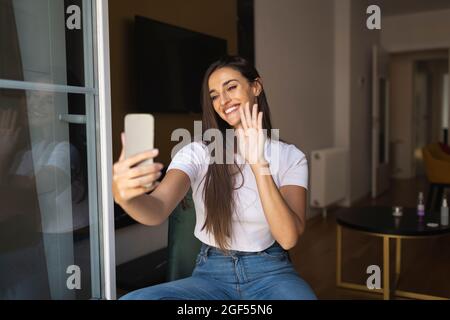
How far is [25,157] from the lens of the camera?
4.57ft

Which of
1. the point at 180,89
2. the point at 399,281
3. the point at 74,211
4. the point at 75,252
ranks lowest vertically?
the point at 399,281

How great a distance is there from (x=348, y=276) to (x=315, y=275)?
190 millimetres

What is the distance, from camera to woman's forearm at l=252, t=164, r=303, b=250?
1038 mm

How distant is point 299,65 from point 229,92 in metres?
2.70

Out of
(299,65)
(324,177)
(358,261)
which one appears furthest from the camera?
(324,177)

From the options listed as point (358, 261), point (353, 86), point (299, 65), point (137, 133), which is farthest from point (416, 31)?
point (137, 133)

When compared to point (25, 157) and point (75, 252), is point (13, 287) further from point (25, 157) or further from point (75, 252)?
point (25, 157)

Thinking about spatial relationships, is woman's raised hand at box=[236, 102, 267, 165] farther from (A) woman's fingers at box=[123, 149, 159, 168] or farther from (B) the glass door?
(B) the glass door

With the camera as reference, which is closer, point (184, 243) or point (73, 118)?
point (184, 243)

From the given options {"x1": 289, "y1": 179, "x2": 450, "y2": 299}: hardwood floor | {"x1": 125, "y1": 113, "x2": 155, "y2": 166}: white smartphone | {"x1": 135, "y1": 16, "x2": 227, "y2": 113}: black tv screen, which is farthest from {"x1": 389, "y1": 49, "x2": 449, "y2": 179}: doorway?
{"x1": 125, "y1": 113, "x2": 155, "y2": 166}: white smartphone

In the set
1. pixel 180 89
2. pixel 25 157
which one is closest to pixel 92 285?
pixel 25 157

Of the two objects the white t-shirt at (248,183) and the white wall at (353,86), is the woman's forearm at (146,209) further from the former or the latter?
the white wall at (353,86)

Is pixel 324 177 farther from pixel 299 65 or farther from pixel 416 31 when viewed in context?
pixel 416 31

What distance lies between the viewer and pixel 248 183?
4.09ft
